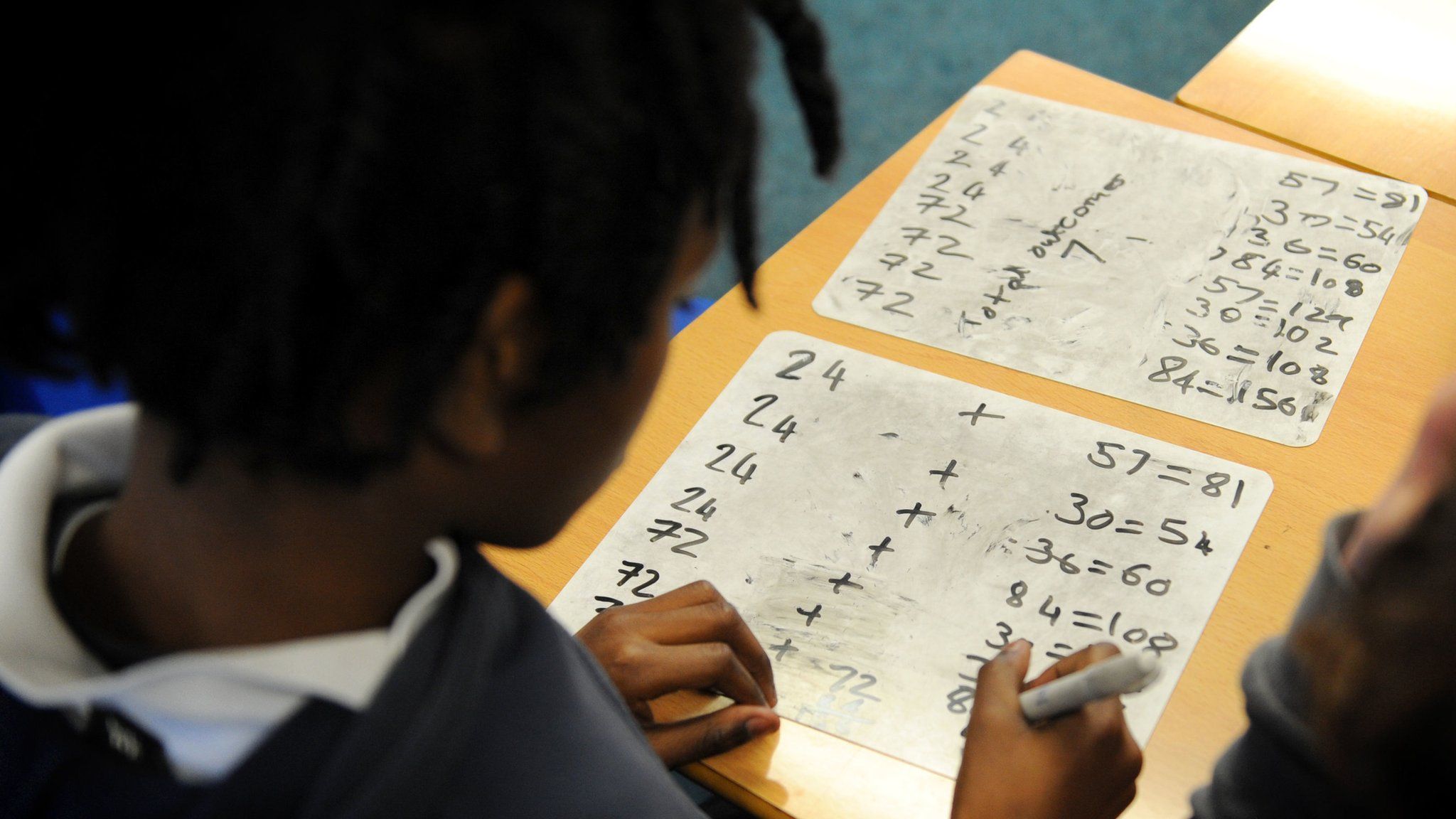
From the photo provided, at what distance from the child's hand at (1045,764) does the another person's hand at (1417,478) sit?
139 millimetres

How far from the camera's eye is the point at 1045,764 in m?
0.58

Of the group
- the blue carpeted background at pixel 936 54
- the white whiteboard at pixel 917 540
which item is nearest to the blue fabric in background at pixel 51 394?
the white whiteboard at pixel 917 540

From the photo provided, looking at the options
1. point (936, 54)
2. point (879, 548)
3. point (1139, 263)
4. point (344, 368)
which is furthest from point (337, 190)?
point (936, 54)

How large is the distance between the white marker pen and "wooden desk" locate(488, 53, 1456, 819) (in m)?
0.05

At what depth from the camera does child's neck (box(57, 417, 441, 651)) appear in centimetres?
40

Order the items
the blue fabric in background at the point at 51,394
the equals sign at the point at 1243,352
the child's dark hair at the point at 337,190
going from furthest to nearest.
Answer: the blue fabric in background at the point at 51,394
the equals sign at the point at 1243,352
the child's dark hair at the point at 337,190

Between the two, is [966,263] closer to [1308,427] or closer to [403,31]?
[1308,427]

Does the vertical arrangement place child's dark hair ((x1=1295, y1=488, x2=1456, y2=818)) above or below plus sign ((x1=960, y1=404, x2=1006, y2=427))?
above

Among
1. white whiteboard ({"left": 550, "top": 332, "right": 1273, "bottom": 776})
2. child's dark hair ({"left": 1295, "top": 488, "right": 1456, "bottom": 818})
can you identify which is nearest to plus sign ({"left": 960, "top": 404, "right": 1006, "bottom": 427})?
white whiteboard ({"left": 550, "top": 332, "right": 1273, "bottom": 776})

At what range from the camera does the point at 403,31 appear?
1.00ft

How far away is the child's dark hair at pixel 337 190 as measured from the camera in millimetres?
307

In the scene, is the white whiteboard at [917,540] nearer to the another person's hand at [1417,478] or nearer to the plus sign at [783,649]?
the plus sign at [783,649]

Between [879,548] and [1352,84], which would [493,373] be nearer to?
[879,548]

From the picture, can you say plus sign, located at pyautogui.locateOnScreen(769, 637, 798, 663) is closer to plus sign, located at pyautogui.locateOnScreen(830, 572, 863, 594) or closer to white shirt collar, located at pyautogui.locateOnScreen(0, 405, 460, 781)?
plus sign, located at pyautogui.locateOnScreen(830, 572, 863, 594)
